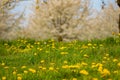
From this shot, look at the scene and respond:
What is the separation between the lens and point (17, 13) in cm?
2820

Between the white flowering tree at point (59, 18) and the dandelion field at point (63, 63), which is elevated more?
the white flowering tree at point (59, 18)

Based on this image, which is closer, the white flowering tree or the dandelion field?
the dandelion field

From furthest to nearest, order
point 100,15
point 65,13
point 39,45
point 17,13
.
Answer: point 100,15, point 65,13, point 17,13, point 39,45

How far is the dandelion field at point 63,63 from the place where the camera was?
6.57 m

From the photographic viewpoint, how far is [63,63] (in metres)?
8.47

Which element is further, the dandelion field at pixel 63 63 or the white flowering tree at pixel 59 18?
the white flowering tree at pixel 59 18

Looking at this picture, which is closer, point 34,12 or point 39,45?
point 39,45

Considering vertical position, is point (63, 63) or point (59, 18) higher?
point (59, 18)

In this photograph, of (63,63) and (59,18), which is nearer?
(63,63)

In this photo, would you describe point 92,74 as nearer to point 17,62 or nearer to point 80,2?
point 17,62

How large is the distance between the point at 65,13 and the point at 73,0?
1.36 meters

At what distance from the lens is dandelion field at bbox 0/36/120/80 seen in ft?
21.5

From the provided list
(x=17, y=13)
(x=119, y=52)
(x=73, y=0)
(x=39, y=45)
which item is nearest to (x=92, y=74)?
(x=119, y=52)

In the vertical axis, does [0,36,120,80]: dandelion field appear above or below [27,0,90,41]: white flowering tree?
below
